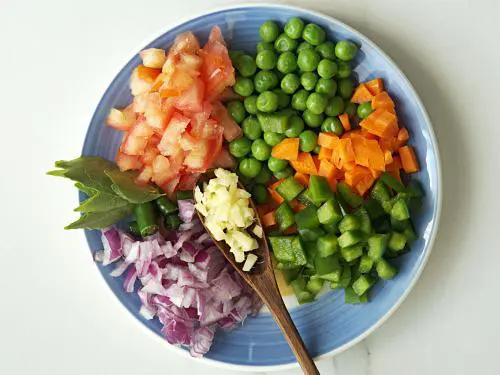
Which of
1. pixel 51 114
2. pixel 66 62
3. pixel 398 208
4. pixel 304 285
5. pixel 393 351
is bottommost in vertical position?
pixel 393 351

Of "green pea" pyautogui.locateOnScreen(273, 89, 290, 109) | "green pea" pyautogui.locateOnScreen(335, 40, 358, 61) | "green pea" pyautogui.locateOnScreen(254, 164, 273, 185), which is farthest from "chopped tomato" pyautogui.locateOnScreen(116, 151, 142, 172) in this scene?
"green pea" pyautogui.locateOnScreen(335, 40, 358, 61)

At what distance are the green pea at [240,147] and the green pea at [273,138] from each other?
0.31 ft

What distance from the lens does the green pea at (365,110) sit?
2779mm

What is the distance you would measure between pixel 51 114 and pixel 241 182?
1030 millimetres

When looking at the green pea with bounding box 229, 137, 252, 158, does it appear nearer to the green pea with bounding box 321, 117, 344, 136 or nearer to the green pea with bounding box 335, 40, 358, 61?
the green pea with bounding box 321, 117, 344, 136

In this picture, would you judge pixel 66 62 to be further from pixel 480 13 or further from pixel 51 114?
pixel 480 13

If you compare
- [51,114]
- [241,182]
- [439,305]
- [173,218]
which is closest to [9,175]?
[51,114]

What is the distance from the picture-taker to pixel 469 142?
9.57ft

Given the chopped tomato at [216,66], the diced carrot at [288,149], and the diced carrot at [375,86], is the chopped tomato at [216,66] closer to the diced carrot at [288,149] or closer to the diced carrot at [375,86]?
the diced carrot at [288,149]

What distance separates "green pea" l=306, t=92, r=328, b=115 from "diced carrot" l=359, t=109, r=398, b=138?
192 millimetres

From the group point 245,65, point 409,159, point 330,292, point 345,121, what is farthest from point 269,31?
point 330,292

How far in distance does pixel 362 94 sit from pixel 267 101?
1.42 ft

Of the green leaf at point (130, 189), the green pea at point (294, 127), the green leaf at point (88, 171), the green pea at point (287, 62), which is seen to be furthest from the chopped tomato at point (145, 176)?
the green pea at point (287, 62)

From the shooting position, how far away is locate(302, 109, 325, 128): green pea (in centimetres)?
279
